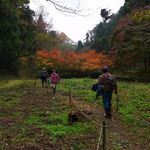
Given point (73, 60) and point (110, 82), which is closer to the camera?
point (110, 82)

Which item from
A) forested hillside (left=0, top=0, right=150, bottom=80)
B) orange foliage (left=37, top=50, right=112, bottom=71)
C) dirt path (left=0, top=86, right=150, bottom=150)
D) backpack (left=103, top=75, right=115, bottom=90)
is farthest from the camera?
orange foliage (left=37, top=50, right=112, bottom=71)

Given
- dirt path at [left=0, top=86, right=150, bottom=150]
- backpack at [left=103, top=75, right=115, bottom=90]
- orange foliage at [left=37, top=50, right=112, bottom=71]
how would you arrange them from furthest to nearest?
1. orange foliage at [left=37, top=50, right=112, bottom=71]
2. backpack at [left=103, top=75, right=115, bottom=90]
3. dirt path at [left=0, top=86, right=150, bottom=150]

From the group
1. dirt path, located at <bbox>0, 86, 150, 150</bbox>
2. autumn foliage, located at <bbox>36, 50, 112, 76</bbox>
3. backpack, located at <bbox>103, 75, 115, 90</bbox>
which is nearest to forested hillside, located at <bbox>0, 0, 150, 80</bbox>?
autumn foliage, located at <bbox>36, 50, 112, 76</bbox>

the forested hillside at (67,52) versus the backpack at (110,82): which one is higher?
the forested hillside at (67,52)

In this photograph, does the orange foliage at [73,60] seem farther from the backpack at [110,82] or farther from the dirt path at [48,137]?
the dirt path at [48,137]

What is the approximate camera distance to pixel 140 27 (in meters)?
14.9

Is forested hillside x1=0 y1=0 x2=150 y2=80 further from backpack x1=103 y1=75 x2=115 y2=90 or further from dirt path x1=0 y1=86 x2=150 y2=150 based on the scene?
dirt path x1=0 y1=86 x2=150 y2=150

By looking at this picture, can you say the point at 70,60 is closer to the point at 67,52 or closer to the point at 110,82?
the point at 67,52

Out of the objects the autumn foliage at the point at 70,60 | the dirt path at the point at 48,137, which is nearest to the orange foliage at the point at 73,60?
the autumn foliage at the point at 70,60

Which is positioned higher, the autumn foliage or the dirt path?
the autumn foliage

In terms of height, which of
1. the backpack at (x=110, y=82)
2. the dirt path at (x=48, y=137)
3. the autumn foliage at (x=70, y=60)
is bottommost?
the dirt path at (x=48, y=137)

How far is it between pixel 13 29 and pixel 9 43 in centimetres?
169

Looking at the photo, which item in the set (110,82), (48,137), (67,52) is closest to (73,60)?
(67,52)

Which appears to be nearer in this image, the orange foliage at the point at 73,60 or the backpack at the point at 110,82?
the backpack at the point at 110,82
